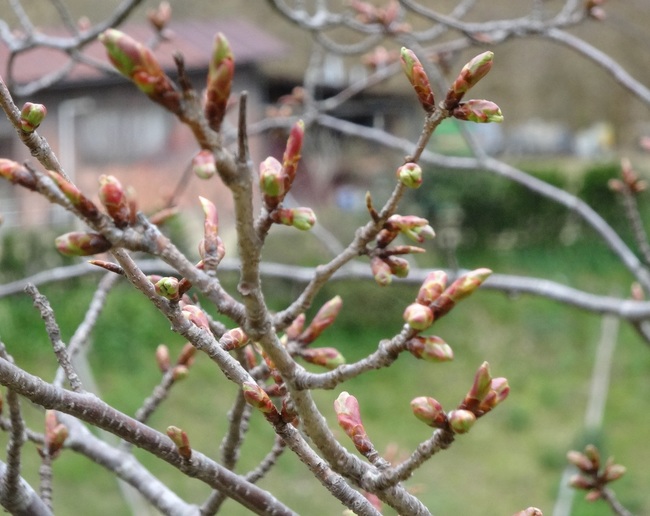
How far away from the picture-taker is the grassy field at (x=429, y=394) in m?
4.99

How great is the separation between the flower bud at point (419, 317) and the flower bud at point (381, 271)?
11cm

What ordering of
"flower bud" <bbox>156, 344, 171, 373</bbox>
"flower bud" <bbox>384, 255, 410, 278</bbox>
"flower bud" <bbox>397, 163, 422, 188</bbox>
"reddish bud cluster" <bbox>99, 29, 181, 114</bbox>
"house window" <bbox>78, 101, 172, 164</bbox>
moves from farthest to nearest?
"house window" <bbox>78, 101, 172, 164</bbox>
"flower bud" <bbox>156, 344, 171, 373</bbox>
"flower bud" <bbox>384, 255, 410, 278</bbox>
"flower bud" <bbox>397, 163, 422, 188</bbox>
"reddish bud cluster" <bbox>99, 29, 181, 114</bbox>

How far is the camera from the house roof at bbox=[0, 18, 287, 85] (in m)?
7.00

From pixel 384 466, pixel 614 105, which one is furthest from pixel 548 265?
pixel 384 466

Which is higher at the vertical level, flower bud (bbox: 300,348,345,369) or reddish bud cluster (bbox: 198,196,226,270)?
flower bud (bbox: 300,348,345,369)

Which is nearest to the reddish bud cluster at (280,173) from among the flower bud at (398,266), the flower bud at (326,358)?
the flower bud at (398,266)

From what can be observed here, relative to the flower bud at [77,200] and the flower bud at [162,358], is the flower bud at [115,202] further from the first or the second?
the flower bud at [162,358]

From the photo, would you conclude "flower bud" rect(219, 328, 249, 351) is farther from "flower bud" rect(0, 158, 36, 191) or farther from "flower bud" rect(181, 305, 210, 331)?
"flower bud" rect(0, 158, 36, 191)

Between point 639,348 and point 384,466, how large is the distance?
704 centimetres

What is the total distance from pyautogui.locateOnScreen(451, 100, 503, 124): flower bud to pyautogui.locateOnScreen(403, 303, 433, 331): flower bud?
0.15 meters

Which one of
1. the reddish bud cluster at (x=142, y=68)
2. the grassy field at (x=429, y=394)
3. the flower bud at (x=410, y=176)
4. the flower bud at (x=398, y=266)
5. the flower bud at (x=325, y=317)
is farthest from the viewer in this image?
the grassy field at (x=429, y=394)

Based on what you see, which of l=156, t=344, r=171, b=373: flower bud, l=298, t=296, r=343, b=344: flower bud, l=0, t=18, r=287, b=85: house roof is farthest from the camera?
l=0, t=18, r=287, b=85: house roof

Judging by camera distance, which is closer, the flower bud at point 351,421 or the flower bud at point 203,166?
the flower bud at point 203,166

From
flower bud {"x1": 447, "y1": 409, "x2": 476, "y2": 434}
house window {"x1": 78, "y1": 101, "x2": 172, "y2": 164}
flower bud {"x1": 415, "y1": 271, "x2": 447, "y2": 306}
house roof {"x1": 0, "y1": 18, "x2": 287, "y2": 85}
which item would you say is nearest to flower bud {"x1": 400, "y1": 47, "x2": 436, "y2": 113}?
flower bud {"x1": 415, "y1": 271, "x2": 447, "y2": 306}
